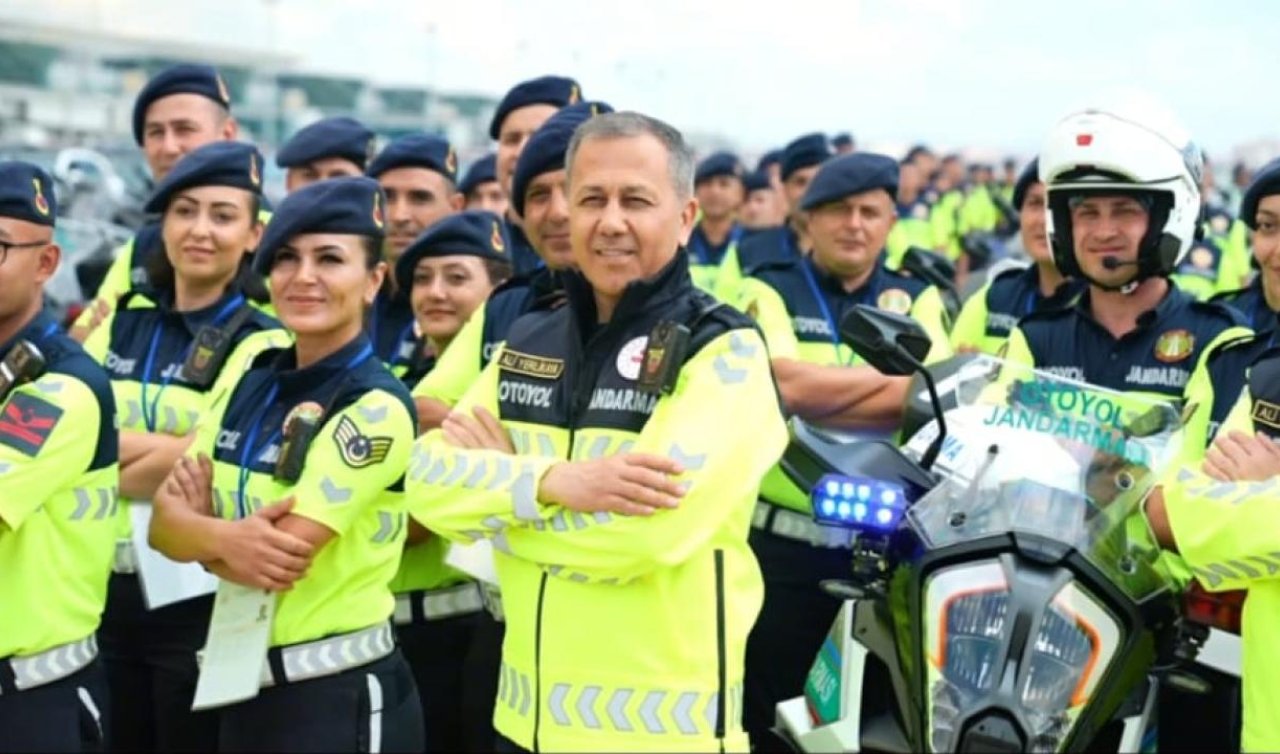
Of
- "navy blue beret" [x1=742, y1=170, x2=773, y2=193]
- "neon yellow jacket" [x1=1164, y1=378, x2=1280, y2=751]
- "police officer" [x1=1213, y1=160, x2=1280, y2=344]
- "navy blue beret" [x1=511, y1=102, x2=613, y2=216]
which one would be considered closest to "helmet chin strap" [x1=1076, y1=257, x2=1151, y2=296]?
"police officer" [x1=1213, y1=160, x2=1280, y2=344]

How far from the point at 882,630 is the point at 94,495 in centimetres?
205

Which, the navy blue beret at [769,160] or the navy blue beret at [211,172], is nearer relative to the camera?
the navy blue beret at [211,172]

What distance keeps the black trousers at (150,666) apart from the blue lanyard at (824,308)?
6.78ft

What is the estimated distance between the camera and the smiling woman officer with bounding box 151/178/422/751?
3.43 metres

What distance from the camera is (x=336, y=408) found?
3549 millimetres

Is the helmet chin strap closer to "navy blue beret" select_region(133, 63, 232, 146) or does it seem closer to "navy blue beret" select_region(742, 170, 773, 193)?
"navy blue beret" select_region(133, 63, 232, 146)

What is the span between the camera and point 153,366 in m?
4.41

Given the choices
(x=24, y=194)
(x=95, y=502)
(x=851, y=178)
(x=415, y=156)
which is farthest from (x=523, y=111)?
(x=95, y=502)

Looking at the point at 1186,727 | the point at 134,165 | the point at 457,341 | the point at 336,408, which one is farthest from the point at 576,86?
the point at 134,165

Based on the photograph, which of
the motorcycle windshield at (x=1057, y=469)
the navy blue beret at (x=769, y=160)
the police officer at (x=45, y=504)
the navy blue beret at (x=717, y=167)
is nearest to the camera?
the motorcycle windshield at (x=1057, y=469)

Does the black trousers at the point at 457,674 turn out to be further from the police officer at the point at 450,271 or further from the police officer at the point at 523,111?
the police officer at the point at 523,111

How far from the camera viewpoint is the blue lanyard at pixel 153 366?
4316 millimetres

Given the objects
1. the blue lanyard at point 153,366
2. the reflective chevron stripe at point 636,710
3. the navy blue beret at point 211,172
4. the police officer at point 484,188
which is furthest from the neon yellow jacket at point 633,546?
the police officer at point 484,188

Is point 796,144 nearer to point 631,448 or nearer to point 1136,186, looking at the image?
point 1136,186
